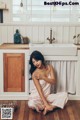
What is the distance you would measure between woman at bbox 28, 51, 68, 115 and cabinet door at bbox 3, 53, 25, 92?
0.65 feet

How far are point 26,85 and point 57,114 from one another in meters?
0.76

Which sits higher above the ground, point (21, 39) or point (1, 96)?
point (21, 39)

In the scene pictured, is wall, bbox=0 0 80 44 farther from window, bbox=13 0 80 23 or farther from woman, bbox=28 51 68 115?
woman, bbox=28 51 68 115

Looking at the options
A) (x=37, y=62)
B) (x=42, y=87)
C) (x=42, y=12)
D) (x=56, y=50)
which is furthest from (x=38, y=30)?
(x=42, y=87)

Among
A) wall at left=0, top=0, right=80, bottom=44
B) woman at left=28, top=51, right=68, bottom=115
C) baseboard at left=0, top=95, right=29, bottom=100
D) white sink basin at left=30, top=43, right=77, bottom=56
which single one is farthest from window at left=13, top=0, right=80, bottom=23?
baseboard at left=0, top=95, right=29, bottom=100

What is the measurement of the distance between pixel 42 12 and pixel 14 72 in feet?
3.95

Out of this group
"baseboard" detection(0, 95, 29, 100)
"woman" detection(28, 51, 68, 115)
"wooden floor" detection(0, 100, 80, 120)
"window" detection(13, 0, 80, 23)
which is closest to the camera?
"wooden floor" detection(0, 100, 80, 120)

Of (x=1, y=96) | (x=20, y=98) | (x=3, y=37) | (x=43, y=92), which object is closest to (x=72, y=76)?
(x=43, y=92)

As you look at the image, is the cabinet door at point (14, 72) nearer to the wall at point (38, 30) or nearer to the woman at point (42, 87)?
the woman at point (42, 87)

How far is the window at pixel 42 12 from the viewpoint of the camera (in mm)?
4367

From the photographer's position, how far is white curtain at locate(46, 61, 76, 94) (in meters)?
3.85

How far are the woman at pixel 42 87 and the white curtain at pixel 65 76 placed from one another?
0.53 feet

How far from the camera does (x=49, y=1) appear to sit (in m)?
4.36

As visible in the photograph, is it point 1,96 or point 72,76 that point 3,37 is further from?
point 72,76
